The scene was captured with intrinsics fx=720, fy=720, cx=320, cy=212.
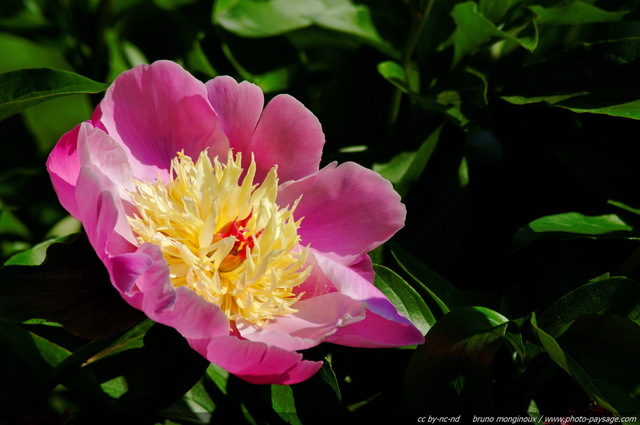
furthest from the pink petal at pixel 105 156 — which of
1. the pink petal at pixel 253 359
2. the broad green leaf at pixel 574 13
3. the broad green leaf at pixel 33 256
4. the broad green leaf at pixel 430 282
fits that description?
the broad green leaf at pixel 574 13

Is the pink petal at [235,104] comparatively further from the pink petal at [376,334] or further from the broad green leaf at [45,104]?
the broad green leaf at [45,104]

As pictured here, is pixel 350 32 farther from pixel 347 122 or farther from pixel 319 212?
pixel 319 212

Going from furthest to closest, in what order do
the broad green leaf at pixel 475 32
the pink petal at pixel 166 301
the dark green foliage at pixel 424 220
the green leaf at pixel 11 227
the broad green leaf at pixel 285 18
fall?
the green leaf at pixel 11 227, the broad green leaf at pixel 285 18, the broad green leaf at pixel 475 32, the dark green foliage at pixel 424 220, the pink petal at pixel 166 301

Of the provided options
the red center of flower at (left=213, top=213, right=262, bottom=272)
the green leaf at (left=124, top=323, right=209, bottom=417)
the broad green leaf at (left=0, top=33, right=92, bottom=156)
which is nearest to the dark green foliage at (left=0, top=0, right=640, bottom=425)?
the green leaf at (left=124, top=323, right=209, bottom=417)

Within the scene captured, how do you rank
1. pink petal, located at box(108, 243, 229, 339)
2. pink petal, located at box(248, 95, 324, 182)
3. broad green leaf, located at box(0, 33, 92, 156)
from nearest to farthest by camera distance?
pink petal, located at box(108, 243, 229, 339)
pink petal, located at box(248, 95, 324, 182)
broad green leaf, located at box(0, 33, 92, 156)

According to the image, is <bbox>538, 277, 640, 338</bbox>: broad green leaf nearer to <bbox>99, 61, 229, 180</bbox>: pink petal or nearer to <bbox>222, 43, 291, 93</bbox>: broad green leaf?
<bbox>99, 61, 229, 180</bbox>: pink petal
